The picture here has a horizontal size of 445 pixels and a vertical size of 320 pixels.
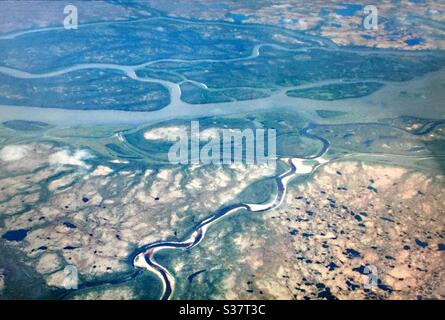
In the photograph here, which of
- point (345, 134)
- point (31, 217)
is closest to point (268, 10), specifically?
point (345, 134)

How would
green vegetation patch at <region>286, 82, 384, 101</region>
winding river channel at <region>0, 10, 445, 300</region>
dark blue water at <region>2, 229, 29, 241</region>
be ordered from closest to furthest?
winding river channel at <region>0, 10, 445, 300</region>
dark blue water at <region>2, 229, 29, 241</region>
green vegetation patch at <region>286, 82, 384, 101</region>

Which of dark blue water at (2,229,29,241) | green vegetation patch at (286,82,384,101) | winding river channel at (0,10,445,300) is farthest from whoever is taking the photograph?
green vegetation patch at (286,82,384,101)

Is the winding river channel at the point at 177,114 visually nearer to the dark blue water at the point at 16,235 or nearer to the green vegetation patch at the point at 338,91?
the green vegetation patch at the point at 338,91

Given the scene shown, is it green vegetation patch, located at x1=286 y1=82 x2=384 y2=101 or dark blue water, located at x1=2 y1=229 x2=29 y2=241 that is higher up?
green vegetation patch, located at x1=286 y1=82 x2=384 y2=101

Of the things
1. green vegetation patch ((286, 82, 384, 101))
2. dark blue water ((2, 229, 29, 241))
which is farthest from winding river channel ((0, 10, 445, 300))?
dark blue water ((2, 229, 29, 241))

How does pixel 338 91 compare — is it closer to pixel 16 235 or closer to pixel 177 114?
pixel 177 114

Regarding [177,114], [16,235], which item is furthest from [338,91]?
[16,235]

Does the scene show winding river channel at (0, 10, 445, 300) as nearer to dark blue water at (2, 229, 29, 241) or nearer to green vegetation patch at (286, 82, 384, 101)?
green vegetation patch at (286, 82, 384, 101)

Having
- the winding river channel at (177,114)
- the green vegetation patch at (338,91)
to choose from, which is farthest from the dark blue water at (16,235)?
the green vegetation patch at (338,91)

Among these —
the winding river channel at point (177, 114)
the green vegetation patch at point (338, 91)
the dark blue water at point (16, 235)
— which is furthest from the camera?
the green vegetation patch at point (338, 91)

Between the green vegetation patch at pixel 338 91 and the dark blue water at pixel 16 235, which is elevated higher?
the green vegetation patch at pixel 338 91

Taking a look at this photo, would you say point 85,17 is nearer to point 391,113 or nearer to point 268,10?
point 268,10
